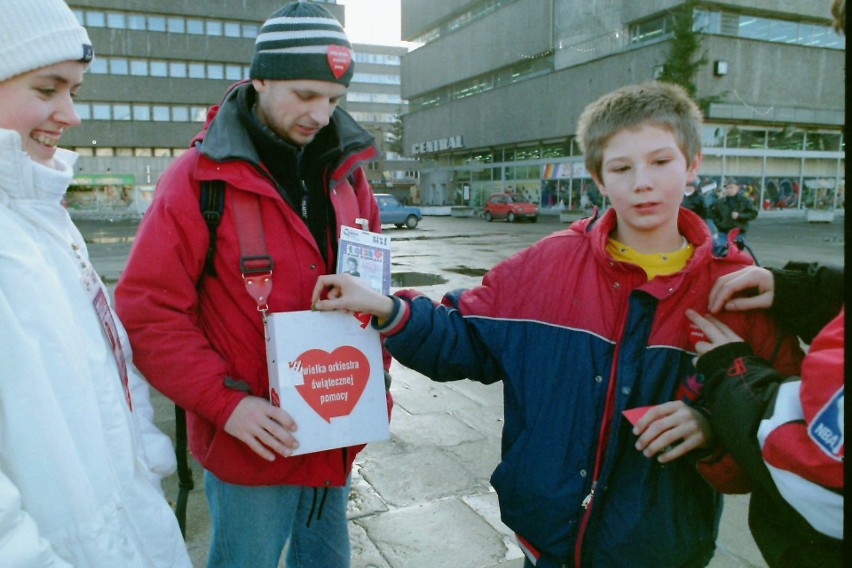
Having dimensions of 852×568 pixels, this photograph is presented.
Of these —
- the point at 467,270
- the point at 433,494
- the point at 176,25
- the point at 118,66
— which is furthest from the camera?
the point at 176,25

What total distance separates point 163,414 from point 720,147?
26.6 meters

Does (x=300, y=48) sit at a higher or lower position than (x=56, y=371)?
higher

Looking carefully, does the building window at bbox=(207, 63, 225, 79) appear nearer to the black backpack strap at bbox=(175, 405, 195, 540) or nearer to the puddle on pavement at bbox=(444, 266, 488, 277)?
the puddle on pavement at bbox=(444, 266, 488, 277)

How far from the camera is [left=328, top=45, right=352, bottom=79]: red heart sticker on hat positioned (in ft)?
5.95

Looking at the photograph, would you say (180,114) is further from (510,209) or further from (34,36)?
(34,36)

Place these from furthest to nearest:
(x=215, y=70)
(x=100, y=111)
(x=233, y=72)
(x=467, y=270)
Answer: (x=233, y=72), (x=215, y=70), (x=100, y=111), (x=467, y=270)

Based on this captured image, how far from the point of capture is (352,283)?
5.67 feet

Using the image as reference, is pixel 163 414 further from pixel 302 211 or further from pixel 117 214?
pixel 117 214

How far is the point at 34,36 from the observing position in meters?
1.29

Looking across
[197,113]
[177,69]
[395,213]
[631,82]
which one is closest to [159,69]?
[177,69]

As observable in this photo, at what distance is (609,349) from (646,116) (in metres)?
0.65

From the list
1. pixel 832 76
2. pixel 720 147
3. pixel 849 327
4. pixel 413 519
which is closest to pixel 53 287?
pixel 849 327

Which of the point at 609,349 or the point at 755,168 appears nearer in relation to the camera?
the point at 609,349

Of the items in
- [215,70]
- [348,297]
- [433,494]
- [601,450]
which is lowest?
[433,494]
